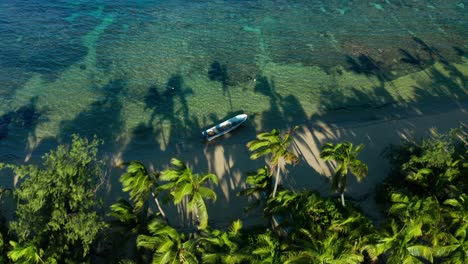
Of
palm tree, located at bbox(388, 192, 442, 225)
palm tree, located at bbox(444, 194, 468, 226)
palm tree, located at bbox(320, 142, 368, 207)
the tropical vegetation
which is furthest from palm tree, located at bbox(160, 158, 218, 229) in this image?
palm tree, located at bbox(444, 194, 468, 226)

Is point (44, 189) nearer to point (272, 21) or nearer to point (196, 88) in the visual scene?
point (196, 88)

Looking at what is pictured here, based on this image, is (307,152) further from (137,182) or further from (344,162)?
(137,182)

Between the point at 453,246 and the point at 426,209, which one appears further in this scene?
the point at 426,209

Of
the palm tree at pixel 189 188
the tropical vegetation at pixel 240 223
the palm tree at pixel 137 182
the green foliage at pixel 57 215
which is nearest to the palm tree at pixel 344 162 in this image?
the tropical vegetation at pixel 240 223

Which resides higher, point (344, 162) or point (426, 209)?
point (344, 162)

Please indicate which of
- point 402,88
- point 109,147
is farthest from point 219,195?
point 402,88

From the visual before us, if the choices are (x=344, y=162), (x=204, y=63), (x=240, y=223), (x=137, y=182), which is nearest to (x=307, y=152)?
(x=344, y=162)

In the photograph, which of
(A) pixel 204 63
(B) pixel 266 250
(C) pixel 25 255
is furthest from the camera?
(A) pixel 204 63
